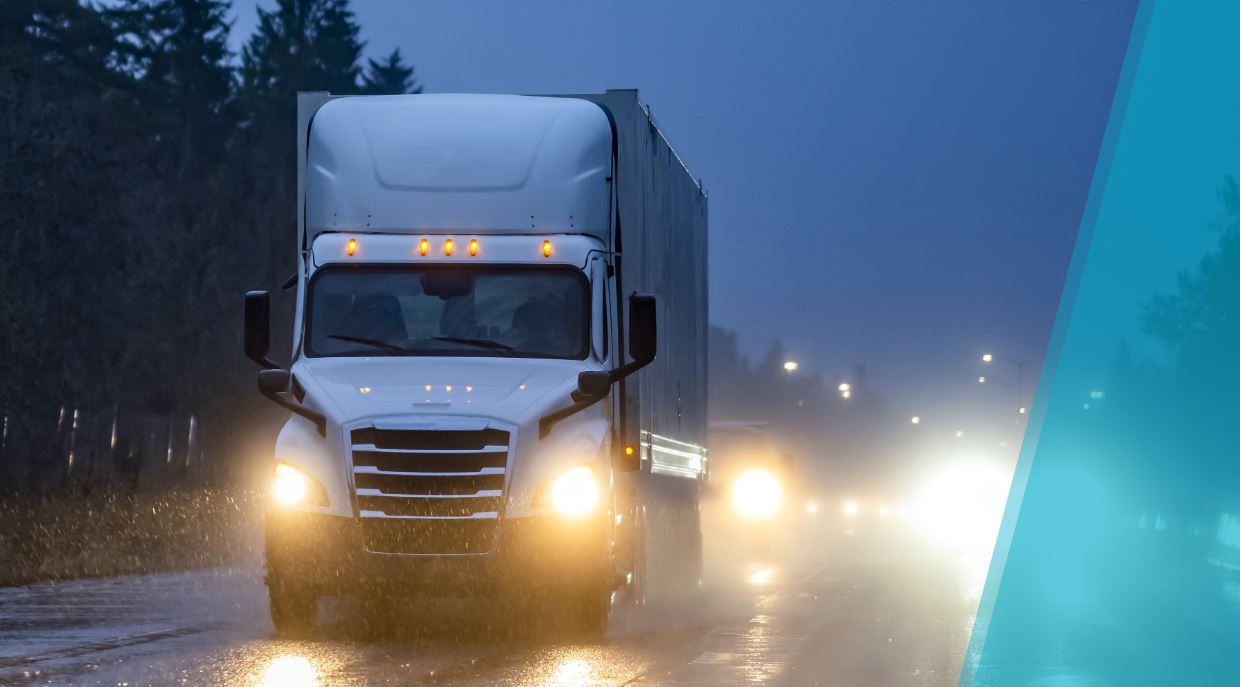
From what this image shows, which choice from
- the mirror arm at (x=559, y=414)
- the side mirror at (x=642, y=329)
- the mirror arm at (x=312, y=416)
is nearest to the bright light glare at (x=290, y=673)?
the mirror arm at (x=312, y=416)

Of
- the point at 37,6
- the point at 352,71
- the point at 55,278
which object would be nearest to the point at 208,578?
the point at 55,278

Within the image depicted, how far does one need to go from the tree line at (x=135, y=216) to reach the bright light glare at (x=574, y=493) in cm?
1415

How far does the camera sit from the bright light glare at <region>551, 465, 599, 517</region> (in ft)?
44.3

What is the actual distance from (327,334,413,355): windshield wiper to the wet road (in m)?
2.10

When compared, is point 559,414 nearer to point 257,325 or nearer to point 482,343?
point 482,343

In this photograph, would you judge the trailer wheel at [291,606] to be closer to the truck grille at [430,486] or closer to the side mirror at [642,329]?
the truck grille at [430,486]

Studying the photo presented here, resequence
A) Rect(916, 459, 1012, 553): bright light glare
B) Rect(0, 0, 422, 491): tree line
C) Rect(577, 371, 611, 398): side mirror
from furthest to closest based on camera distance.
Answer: Rect(916, 459, 1012, 553): bright light glare < Rect(0, 0, 422, 491): tree line < Rect(577, 371, 611, 398): side mirror

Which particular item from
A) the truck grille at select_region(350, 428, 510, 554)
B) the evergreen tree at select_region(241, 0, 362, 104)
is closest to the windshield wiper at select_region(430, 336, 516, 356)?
the truck grille at select_region(350, 428, 510, 554)

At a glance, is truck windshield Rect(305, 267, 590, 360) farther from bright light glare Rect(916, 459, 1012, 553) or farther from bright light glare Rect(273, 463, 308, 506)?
bright light glare Rect(916, 459, 1012, 553)

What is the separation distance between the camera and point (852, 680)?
11906mm

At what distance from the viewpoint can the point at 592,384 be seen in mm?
13875

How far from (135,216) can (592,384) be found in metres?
29.7

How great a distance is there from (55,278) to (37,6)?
25311 millimetres

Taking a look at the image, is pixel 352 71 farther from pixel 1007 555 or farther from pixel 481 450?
pixel 481 450
